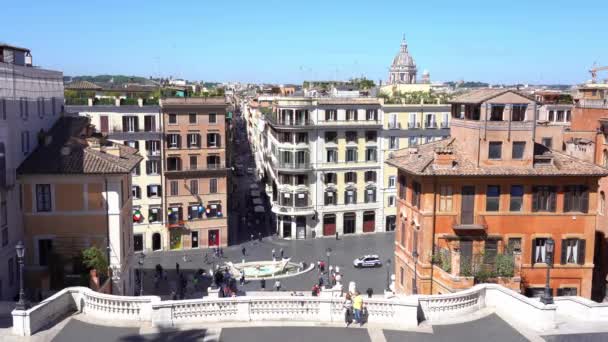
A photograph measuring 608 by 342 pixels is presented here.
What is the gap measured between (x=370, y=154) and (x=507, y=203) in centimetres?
4276

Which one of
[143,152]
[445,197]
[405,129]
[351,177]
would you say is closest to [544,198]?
[445,197]

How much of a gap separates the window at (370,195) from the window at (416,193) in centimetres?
4101

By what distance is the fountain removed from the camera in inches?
2376

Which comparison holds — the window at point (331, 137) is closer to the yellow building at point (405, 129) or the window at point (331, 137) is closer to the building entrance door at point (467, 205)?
the yellow building at point (405, 129)

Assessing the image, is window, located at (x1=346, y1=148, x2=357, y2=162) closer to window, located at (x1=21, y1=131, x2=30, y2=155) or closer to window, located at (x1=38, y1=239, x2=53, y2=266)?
window, located at (x1=21, y1=131, x2=30, y2=155)

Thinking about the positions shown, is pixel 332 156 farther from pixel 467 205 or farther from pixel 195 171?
pixel 467 205

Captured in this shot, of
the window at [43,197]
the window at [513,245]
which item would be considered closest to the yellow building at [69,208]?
the window at [43,197]

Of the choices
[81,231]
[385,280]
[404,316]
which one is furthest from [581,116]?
[81,231]

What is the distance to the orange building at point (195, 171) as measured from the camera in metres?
69.7

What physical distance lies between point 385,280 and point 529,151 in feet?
80.6

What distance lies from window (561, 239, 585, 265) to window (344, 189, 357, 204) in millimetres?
42629

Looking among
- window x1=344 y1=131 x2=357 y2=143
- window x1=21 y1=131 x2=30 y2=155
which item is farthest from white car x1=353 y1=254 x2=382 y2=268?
window x1=21 y1=131 x2=30 y2=155

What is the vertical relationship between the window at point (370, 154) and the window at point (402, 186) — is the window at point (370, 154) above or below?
below

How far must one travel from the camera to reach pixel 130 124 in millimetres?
68188
